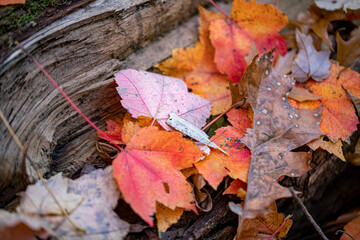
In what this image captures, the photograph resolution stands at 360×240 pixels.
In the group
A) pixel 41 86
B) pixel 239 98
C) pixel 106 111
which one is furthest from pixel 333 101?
pixel 41 86

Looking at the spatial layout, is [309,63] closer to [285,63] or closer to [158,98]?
[285,63]

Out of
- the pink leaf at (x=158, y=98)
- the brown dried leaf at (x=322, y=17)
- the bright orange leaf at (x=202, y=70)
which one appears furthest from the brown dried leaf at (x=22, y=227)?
the brown dried leaf at (x=322, y=17)

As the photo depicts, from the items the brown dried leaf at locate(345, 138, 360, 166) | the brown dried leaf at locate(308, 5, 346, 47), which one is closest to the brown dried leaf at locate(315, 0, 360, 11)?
the brown dried leaf at locate(308, 5, 346, 47)

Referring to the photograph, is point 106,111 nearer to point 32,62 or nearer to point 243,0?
point 32,62

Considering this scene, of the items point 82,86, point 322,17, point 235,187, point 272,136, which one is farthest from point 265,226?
point 322,17

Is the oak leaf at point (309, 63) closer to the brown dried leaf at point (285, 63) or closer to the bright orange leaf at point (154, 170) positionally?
the brown dried leaf at point (285, 63)

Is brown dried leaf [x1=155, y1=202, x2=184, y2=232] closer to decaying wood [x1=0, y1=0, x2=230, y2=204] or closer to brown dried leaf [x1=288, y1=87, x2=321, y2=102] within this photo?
decaying wood [x1=0, y1=0, x2=230, y2=204]

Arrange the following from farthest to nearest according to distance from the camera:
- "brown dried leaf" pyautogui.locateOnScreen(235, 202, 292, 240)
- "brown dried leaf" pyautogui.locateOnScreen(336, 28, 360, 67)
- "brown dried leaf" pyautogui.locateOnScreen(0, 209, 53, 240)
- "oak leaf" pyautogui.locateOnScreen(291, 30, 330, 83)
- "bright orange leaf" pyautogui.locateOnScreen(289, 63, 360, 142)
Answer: "brown dried leaf" pyautogui.locateOnScreen(336, 28, 360, 67)
"oak leaf" pyautogui.locateOnScreen(291, 30, 330, 83)
"bright orange leaf" pyautogui.locateOnScreen(289, 63, 360, 142)
"brown dried leaf" pyautogui.locateOnScreen(235, 202, 292, 240)
"brown dried leaf" pyautogui.locateOnScreen(0, 209, 53, 240)
